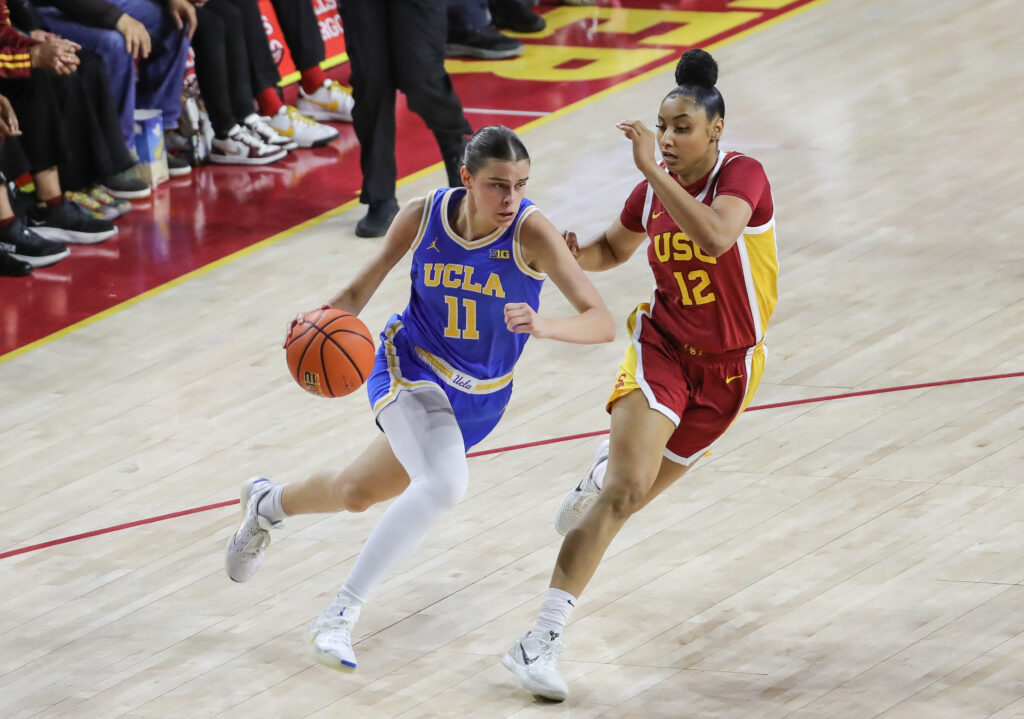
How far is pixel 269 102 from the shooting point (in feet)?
36.1

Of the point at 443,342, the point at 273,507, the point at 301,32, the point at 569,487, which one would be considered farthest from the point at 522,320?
the point at 301,32

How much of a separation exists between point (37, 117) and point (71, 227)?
0.66 m

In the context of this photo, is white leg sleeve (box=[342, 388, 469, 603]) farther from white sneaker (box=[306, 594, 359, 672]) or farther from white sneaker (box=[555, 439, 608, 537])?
white sneaker (box=[555, 439, 608, 537])

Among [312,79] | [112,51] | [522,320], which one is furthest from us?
[312,79]

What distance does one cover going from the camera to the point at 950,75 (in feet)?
37.9

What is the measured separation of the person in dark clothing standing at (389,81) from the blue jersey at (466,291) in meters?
4.01

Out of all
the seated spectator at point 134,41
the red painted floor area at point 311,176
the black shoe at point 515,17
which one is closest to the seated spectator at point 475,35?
the red painted floor area at point 311,176

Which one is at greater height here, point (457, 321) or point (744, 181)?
point (744, 181)

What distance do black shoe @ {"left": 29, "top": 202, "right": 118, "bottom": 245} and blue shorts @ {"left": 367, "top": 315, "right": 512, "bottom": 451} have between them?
15.1ft

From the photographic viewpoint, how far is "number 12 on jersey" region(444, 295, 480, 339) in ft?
16.5

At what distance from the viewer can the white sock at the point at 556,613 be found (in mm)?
4688

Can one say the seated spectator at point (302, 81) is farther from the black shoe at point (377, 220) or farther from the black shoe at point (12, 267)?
the black shoe at point (12, 267)

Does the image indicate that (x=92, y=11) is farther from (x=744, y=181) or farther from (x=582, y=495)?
(x=744, y=181)

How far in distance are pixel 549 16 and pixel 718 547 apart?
30.6 feet
